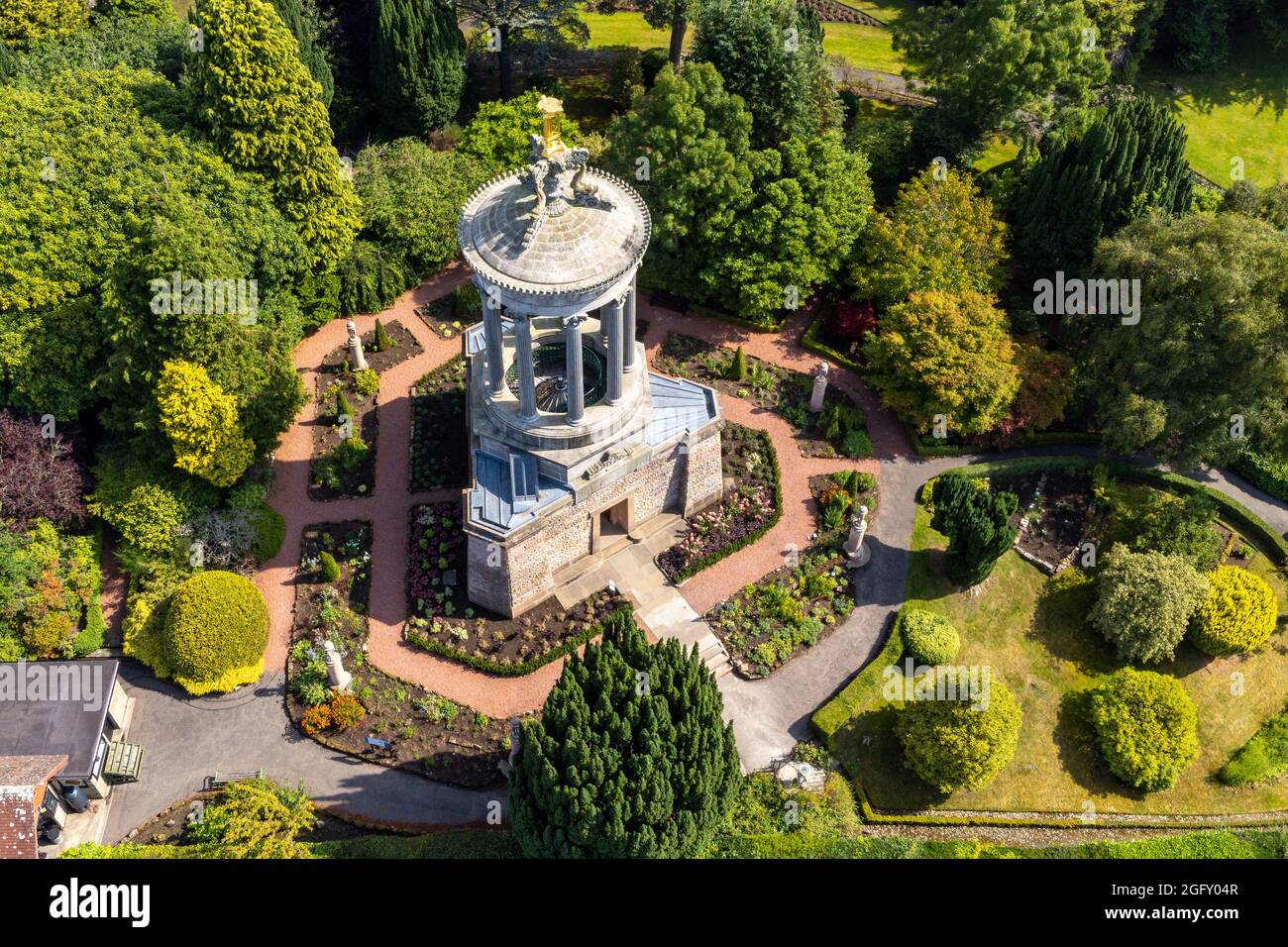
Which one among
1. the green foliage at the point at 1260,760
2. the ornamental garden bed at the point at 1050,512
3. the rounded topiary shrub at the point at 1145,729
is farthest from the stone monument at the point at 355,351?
the green foliage at the point at 1260,760

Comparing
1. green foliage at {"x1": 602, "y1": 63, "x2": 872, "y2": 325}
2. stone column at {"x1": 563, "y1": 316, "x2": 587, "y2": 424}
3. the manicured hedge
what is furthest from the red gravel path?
stone column at {"x1": 563, "y1": 316, "x2": 587, "y2": 424}

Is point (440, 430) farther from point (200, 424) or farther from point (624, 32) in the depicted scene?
point (624, 32)

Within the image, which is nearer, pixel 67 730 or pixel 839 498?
pixel 67 730

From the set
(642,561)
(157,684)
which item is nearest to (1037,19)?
(642,561)

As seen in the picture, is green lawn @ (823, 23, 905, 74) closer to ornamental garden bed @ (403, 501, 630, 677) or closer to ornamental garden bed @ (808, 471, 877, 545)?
ornamental garden bed @ (808, 471, 877, 545)

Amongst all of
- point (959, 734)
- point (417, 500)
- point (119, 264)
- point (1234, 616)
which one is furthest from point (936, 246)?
point (119, 264)

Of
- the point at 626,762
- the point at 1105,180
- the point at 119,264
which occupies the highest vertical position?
the point at 1105,180

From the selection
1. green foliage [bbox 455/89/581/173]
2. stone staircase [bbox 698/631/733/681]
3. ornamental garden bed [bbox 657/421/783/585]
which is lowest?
stone staircase [bbox 698/631/733/681]
